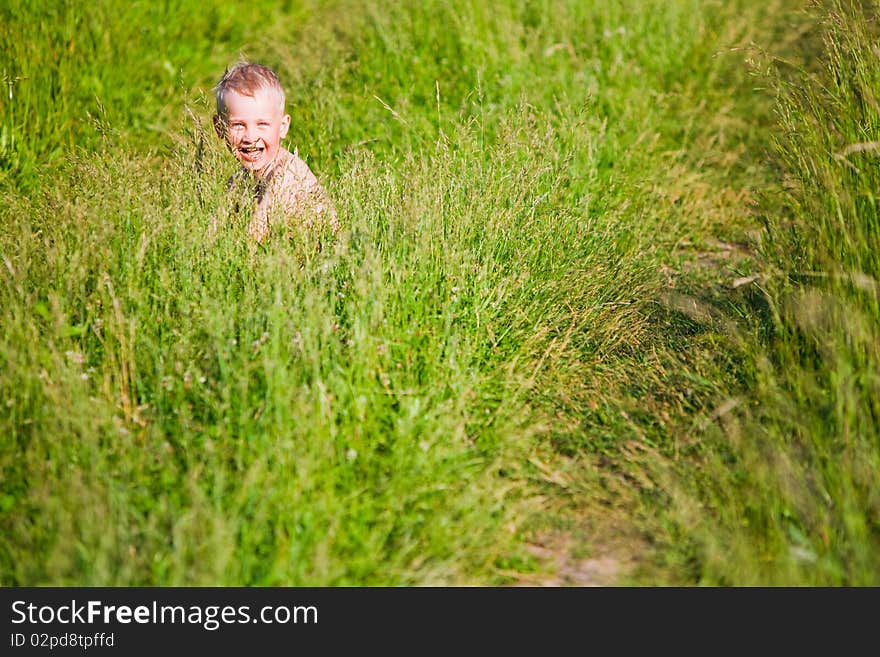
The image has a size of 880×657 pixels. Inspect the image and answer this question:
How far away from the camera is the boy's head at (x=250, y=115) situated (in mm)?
4180

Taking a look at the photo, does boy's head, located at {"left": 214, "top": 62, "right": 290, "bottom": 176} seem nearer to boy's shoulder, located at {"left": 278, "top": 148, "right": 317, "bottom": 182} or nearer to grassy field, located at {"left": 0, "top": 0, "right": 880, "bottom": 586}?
boy's shoulder, located at {"left": 278, "top": 148, "right": 317, "bottom": 182}

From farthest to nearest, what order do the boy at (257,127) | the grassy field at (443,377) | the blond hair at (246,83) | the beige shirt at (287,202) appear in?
the blond hair at (246,83) < the boy at (257,127) < the beige shirt at (287,202) < the grassy field at (443,377)

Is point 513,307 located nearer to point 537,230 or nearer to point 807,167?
point 537,230

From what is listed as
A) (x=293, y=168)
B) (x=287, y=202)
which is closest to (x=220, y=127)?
(x=293, y=168)

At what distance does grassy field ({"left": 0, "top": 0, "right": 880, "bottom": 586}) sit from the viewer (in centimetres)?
252

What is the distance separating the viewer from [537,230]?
151 inches

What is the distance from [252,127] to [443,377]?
67.9 inches

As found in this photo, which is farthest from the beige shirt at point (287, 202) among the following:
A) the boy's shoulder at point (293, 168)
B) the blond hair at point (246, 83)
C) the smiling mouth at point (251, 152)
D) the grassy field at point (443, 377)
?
the blond hair at point (246, 83)

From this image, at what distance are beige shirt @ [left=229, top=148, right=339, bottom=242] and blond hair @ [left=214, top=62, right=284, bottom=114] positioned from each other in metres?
0.40

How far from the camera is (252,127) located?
4207mm

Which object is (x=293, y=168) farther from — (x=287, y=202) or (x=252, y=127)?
(x=287, y=202)

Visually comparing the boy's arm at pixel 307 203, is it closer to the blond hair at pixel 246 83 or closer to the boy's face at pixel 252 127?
the boy's face at pixel 252 127

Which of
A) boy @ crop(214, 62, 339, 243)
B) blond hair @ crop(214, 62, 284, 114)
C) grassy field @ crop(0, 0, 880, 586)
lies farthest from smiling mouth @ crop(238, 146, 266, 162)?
grassy field @ crop(0, 0, 880, 586)

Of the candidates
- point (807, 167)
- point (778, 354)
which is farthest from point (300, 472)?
point (807, 167)
